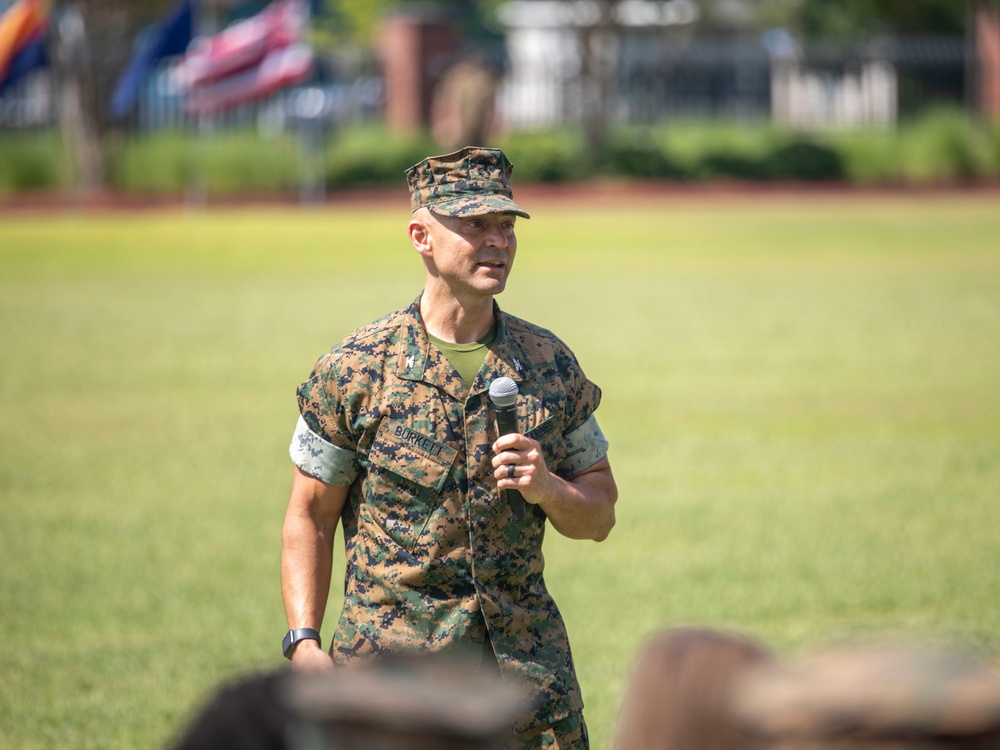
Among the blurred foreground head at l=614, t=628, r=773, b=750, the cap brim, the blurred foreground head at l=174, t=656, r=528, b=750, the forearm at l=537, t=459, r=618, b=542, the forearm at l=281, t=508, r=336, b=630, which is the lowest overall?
the forearm at l=281, t=508, r=336, b=630

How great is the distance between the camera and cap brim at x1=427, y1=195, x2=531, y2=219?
154 inches

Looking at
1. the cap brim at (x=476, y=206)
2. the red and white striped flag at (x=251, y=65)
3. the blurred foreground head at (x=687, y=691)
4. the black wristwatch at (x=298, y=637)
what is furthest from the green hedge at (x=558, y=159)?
the blurred foreground head at (x=687, y=691)

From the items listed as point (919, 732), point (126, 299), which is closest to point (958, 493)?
point (919, 732)

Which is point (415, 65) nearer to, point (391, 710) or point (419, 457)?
point (419, 457)

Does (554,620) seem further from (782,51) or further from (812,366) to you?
(782,51)

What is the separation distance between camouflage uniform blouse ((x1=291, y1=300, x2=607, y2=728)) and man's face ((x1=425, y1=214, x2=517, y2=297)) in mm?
188

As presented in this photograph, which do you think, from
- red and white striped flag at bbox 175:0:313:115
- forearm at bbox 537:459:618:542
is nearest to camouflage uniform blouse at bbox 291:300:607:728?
forearm at bbox 537:459:618:542

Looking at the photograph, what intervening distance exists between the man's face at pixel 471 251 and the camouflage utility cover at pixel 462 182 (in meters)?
0.04

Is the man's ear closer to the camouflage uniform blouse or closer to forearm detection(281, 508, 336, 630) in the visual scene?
the camouflage uniform blouse

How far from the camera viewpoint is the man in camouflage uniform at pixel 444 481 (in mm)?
3906

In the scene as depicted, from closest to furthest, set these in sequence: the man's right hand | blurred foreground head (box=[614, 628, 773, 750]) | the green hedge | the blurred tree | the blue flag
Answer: blurred foreground head (box=[614, 628, 773, 750]), the man's right hand, the blue flag, the green hedge, the blurred tree

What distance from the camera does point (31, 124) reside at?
46.2 metres

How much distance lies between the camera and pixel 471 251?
3.97 metres

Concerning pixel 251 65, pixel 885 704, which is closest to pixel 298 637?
pixel 885 704
